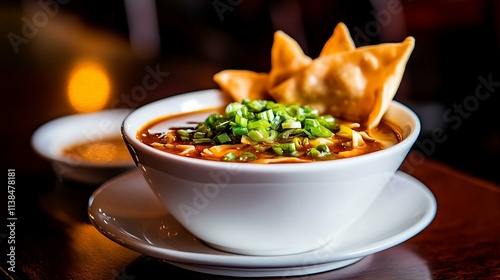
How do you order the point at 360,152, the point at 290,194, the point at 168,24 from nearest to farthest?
the point at 290,194 → the point at 360,152 → the point at 168,24

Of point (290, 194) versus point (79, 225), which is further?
point (79, 225)

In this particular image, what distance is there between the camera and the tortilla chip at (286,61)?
1713mm

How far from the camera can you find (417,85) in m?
4.20

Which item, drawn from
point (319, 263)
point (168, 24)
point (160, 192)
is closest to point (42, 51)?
point (168, 24)

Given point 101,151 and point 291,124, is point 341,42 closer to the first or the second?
point 291,124

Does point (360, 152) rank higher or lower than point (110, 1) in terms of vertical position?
higher

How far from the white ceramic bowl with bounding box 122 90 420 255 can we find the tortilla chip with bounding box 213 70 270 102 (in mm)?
436

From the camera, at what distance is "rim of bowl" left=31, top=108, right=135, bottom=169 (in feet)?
5.61

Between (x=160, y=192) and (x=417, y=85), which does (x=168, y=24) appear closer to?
(x=417, y=85)

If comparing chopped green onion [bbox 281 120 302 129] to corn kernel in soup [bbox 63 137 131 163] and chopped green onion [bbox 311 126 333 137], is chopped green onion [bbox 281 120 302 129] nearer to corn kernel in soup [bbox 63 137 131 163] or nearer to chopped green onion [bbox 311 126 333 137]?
chopped green onion [bbox 311 126 333 137]

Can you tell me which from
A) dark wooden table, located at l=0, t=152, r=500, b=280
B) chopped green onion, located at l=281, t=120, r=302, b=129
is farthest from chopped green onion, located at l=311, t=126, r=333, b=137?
dark wooden table, located at l=0, t=152, r=500, b=280

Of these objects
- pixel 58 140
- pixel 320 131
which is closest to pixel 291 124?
pixel 320 131

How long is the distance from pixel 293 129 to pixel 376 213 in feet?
0.94

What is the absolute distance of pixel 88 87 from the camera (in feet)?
9.65
